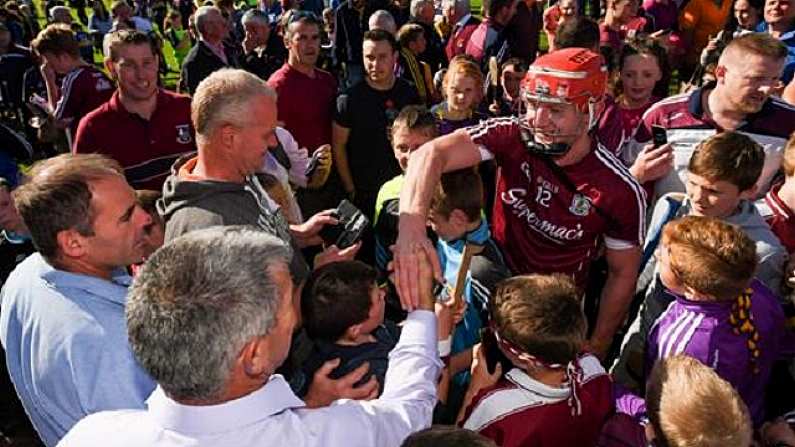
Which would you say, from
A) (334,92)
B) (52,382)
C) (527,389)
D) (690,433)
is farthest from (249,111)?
(334,92)

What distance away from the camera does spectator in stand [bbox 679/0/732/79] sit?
27.3ft

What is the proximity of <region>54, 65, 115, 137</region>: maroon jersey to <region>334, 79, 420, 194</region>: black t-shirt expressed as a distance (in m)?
2.43

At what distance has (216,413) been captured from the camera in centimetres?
142

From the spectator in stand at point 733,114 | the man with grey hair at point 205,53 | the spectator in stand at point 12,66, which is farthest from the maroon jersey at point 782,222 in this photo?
the spectator in stand at point 12,66

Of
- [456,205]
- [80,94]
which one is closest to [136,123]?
[80,94]

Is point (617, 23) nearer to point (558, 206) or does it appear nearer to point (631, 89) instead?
point (631, 89)

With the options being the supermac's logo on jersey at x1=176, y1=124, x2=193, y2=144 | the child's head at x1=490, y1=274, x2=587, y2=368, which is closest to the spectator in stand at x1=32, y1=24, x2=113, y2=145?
the supermac's logo on jersey at x1=176, y1=124, x2=193, y2=144

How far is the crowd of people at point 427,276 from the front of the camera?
149 cm

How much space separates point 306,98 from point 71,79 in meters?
2.27

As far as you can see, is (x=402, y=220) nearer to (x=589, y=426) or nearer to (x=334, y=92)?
(x=589, y=426)

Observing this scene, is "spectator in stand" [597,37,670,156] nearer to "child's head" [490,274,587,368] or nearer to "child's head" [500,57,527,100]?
"child's head" [500,57,527,100]

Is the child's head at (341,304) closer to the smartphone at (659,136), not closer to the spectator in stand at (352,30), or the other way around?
the smartphone at (659,136)

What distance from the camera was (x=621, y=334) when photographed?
3.79 m

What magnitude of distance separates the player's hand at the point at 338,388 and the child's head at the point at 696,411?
34.1 inches
